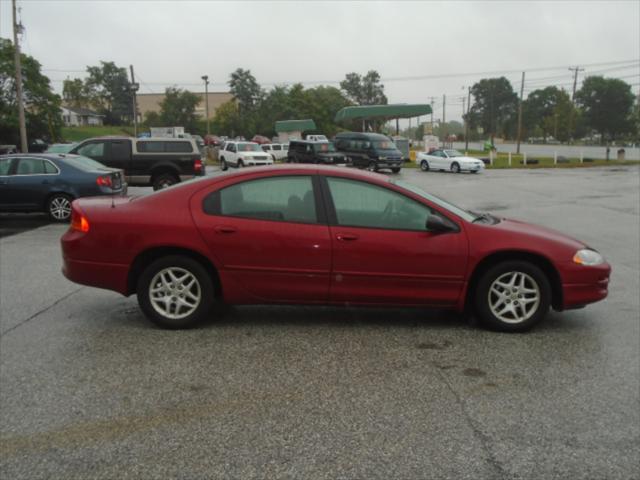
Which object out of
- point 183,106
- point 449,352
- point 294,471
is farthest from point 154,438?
point 183,106

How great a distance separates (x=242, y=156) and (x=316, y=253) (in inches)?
1185

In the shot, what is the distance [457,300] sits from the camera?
4902 millimetres

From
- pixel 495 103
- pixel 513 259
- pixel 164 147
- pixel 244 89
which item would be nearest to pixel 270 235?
pixel 513 259

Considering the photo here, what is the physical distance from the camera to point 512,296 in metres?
4.91

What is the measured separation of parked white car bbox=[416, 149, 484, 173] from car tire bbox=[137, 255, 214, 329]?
30.6m

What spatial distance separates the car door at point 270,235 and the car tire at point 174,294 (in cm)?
27

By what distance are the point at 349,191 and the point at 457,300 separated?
133 centimetres

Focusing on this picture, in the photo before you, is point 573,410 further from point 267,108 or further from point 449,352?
point 267,108

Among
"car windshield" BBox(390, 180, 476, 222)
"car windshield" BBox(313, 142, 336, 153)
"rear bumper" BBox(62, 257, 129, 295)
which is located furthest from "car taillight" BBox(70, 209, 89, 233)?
"car windshield" BBox(313, 142, 336, 153)

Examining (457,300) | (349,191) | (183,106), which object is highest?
(183,106)

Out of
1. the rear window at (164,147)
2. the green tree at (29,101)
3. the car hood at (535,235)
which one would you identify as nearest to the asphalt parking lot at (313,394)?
the car hood at (535,235)

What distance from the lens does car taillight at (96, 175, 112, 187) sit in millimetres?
11656

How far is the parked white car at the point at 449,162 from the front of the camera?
33.6 meters

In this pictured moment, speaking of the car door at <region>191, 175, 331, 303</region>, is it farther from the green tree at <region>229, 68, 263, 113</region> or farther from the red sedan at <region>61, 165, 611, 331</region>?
the green tree at <region>229, 68, 263, 113</region>
